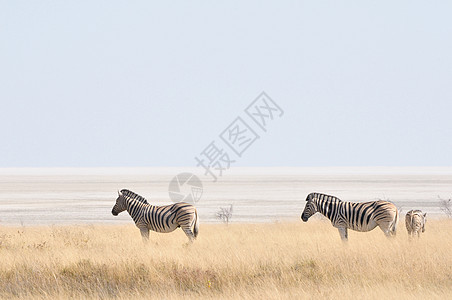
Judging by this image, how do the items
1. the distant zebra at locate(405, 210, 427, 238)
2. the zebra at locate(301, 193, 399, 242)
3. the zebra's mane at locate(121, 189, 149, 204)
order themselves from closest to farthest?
the zebra at locate(301, 193, 399, 242)
the distant zebra at locate(405, 210, 427, 238)
the zebra's mane at locate(121, 189, 149, 204)

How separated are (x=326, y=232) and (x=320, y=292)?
942 cm

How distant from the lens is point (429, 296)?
1029cm

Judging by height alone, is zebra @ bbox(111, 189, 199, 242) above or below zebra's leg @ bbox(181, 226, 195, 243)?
above

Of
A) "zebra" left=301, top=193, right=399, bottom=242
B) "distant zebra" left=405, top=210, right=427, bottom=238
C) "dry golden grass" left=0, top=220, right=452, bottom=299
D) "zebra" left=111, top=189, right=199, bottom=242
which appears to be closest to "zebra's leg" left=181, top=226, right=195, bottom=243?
"zebra" left=111, top=189, right=199, bottom=242

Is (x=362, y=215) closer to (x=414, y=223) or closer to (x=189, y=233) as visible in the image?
(x=414, y=223)

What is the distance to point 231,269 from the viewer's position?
497 inches

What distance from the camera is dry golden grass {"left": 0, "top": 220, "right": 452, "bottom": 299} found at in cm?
1098

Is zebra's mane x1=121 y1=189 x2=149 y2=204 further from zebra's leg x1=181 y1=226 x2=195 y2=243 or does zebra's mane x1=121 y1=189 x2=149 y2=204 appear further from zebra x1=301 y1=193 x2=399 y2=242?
zebra x1=301 y1=193 x2=399 y2=242

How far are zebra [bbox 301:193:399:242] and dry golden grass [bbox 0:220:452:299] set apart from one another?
1.36ft

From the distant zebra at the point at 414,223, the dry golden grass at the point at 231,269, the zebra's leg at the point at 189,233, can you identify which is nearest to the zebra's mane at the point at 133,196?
the dry golden grass at the point at 231,269

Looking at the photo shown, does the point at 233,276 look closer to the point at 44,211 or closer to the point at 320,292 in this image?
the point at 320,292

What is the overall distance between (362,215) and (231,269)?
4295 millimetres

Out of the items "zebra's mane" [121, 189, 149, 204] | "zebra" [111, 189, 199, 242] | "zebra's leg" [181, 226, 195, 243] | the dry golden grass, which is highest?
"zebra's mane" [121, 189, 149, 204]

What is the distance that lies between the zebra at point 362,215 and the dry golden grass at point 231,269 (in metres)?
0.41
